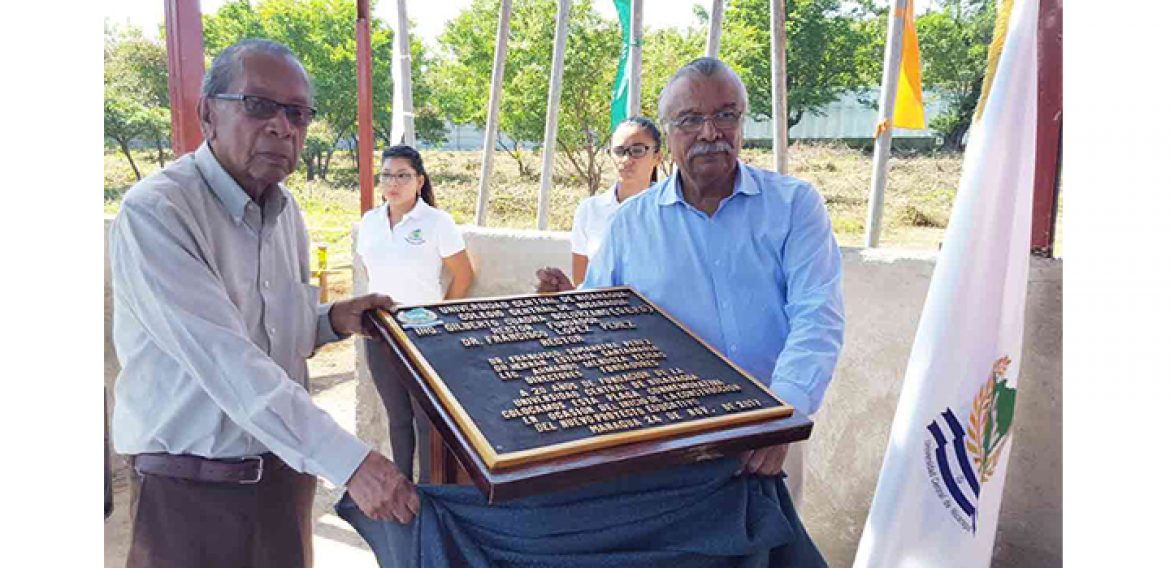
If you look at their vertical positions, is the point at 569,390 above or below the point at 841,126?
below

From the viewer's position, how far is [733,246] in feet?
7.58

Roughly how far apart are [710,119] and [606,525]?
1223 millimetres

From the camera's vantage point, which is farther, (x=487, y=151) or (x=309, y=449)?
(x=487, y=151)

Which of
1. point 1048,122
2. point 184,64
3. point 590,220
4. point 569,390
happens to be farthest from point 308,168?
point 569,390

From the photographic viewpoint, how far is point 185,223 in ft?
6.13

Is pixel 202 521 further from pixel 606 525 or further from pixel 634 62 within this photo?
pixel 634 62

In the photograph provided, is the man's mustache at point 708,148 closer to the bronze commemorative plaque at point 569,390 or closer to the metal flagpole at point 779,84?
the bronze commemorative plaque at point 569,390

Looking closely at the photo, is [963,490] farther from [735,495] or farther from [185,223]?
[185,223]

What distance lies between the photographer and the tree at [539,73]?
1842 cm

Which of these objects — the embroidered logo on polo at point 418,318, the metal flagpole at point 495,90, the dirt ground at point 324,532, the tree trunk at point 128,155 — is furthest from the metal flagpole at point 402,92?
the tree trunk at point 128,155

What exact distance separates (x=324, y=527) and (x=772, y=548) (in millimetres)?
3260

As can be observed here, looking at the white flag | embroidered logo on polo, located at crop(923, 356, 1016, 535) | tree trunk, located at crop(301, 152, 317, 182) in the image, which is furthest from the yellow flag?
tree trunk, located at crop(301, 152, 317, 182)

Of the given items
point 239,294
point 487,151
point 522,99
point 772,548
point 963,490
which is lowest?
point 963,490

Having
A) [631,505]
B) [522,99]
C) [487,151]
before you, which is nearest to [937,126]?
[522,99]
